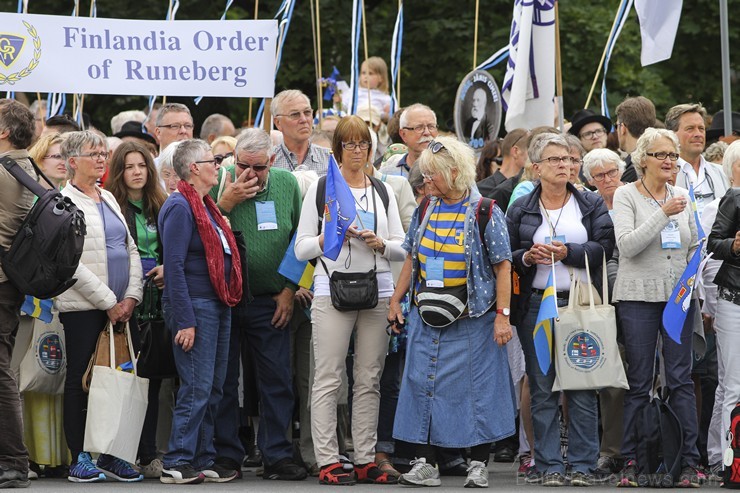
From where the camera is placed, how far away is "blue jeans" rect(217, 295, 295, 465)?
379 inches

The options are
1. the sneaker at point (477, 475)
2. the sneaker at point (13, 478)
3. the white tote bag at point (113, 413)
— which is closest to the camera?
the sneaker at point (13, 478)

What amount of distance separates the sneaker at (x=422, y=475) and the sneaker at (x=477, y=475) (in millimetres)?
208

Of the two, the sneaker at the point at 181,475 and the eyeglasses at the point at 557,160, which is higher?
the eyeglasses at the point at 557,160

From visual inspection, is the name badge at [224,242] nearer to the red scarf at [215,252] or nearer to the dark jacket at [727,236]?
the red scarf at [215,252]

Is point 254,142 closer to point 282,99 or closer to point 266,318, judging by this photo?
point 282,99

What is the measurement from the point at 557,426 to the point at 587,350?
0.52 metres

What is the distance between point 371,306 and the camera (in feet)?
30.3

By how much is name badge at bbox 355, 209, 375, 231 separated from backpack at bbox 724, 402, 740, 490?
8.34 ft

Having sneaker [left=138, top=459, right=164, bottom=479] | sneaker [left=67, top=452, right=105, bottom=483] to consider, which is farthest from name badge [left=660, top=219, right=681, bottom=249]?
sneaker [left=67, top=452, right=105, bottom=483]

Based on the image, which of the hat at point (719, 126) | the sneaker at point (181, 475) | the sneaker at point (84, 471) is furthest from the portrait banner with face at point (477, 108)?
the sneaker at point (84, 471)

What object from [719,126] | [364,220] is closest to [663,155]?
[364,220]

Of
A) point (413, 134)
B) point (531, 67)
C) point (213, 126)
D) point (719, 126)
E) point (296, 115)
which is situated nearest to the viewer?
point (296, 115)

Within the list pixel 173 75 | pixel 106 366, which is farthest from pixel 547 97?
pixel 106 366

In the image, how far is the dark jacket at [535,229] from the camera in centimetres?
934
